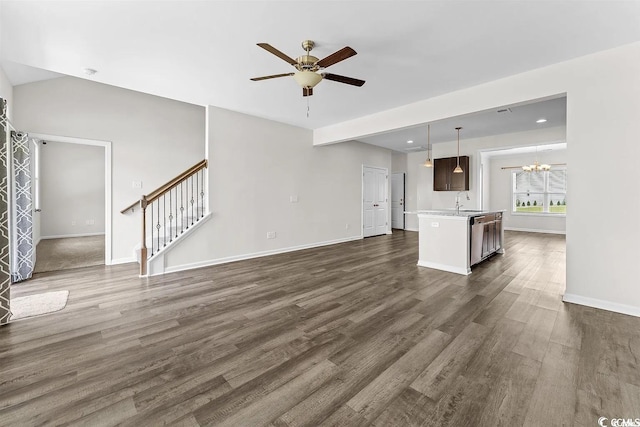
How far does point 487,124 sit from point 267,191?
4.98m

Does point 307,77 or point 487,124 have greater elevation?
point 487,124

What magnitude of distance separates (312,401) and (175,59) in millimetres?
3703

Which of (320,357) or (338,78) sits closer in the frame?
(320,357)

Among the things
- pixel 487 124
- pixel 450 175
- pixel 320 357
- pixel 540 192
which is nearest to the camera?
pixel 320 357

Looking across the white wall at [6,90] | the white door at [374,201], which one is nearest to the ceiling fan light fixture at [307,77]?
the white wall at [6,90]

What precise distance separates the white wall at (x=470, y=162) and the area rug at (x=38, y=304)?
831 cm

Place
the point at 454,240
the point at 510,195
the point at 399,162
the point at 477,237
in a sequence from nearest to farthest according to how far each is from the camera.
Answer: the point at 454,240 → the point at 477,237 → the point at 510,195 → the point at 399,162

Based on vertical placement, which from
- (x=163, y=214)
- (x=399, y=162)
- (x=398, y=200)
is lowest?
(x=163, y=214)

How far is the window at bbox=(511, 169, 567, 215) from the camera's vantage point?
8.90m

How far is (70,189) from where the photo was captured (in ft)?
26.9

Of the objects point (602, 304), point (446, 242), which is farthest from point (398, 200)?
point (602, 304)

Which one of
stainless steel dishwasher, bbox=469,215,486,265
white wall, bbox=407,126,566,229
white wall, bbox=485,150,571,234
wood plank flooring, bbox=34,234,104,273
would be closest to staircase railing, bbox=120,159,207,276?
wood plank flooring, bbox=34,234,104,273

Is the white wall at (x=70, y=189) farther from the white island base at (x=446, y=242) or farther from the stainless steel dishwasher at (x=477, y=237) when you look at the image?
the stainless steel dishwasher at (x=477, y=237)

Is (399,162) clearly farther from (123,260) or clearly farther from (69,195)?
(69,195)
